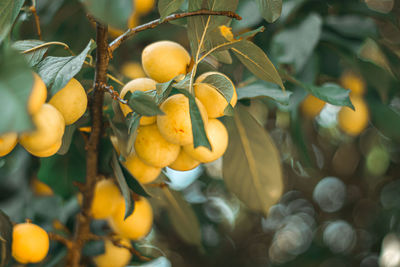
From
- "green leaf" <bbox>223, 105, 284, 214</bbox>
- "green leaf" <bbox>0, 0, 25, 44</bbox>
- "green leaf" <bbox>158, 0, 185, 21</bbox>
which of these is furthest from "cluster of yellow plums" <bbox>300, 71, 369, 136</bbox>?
"green leaf" <bbox>0, 0, 25, 44</bbox>

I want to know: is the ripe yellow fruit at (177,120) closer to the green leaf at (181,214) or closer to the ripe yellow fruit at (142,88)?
the ripe yellow fruit at (142,88)

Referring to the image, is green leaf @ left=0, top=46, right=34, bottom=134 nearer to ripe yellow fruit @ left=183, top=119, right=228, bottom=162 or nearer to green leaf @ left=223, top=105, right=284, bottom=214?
ripe yellow fruit @ left=183, top=119, right=228, bottom=162

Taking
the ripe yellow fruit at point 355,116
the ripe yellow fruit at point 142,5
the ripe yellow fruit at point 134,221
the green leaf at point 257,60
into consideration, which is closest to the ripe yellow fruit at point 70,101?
the green leaf at point 257,60

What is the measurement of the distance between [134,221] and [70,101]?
1.17 feet

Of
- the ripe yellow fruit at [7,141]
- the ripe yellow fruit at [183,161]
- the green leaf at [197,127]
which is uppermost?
the ripe yellow fruit at [7,141]

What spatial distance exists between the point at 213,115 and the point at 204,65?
0.30 feet

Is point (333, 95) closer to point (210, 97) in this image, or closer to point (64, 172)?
point (210, 97)

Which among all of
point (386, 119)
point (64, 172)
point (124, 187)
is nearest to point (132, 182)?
point (124, 187)

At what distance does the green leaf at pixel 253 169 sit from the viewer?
731mm

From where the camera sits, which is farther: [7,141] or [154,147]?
[154,147]

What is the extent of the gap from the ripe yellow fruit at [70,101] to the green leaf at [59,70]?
2cm

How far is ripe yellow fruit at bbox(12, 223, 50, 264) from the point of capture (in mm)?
594

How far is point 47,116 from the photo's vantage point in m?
0.38

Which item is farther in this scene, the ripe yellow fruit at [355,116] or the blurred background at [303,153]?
the ripe yellow fruit at [355,116]
